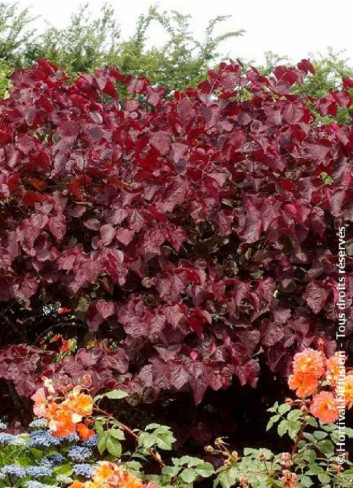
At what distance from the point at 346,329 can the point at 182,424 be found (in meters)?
0.72

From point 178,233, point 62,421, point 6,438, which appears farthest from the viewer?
point 178,233

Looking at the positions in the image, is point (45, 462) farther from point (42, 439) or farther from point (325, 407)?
point (325, 407)

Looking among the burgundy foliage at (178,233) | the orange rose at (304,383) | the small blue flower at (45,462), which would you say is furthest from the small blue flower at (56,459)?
the orange rose at (304,383)

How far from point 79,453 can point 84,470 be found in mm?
170

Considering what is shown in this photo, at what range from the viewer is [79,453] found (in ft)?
9.57

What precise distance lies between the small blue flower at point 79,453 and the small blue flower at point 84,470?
12 cm

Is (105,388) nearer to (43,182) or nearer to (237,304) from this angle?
(237,304)

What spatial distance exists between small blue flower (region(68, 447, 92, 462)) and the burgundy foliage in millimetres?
223

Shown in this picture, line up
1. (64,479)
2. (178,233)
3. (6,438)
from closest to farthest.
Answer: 1. (64,479)
2. (6,438)
3. (178,233)

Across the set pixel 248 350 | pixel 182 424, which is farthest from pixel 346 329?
pixel 182 424

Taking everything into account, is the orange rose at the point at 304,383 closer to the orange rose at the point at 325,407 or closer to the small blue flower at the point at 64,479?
the orange rose at the point at 325,407

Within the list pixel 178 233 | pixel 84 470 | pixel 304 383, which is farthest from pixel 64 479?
pixel 178 233

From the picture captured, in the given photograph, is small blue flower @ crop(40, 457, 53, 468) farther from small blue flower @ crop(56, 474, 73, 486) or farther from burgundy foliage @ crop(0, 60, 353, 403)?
burgundy foliage @ crop(0, 60, 353, 403)

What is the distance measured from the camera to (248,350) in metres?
3.14
